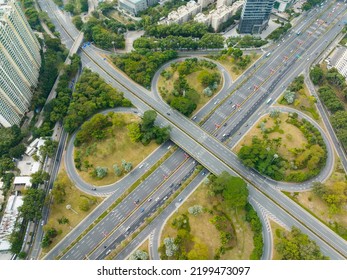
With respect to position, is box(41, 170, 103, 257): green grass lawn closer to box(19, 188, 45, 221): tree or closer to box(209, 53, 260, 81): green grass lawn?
box(19, 188, 45, 221): tree

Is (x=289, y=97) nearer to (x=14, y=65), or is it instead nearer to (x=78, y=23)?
(x=14, y=65)

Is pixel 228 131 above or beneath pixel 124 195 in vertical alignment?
above

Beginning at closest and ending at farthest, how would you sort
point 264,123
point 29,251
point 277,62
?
point 29,251, point 264,123, point 277,62

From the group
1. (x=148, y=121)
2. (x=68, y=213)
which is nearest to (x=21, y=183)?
(x=68, y=213)

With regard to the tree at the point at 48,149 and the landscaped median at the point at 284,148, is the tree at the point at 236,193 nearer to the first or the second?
the landscaped median at the point at 284,148

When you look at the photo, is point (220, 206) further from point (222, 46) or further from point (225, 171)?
point (222, 46)

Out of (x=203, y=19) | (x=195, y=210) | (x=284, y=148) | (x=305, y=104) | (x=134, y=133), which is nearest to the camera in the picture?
(x=195, y=210)

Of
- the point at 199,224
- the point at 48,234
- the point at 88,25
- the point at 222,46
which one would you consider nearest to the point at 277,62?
the point at 222,46

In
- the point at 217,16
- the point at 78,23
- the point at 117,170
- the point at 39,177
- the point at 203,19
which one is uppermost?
the point at 78,23
